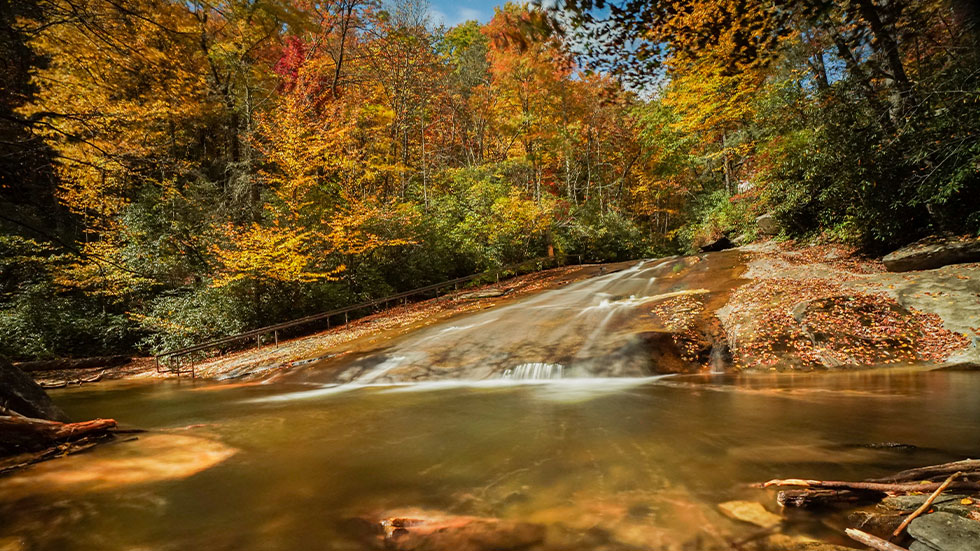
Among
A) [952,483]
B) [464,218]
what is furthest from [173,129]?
[952,483]

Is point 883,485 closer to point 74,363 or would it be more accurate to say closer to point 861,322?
point 861,322

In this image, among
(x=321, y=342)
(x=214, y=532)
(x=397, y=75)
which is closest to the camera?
(x=214, y=532)

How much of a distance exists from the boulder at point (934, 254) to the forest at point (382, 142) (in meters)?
0.75

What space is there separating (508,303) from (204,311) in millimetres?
10235

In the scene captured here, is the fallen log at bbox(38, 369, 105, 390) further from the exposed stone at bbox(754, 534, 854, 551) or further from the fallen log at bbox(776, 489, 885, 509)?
the fallen log at bbox(776, 489, 885, 509)

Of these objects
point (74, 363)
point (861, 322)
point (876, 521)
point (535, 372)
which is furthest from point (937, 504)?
point (74, 363)

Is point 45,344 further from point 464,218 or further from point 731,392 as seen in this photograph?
point 731,392

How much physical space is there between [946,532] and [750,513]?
3.25 feet

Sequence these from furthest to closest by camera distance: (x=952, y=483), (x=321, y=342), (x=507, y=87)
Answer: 1. (x=507, y=87)
2. (x=321, y=342)
3. (x=952, y=483)

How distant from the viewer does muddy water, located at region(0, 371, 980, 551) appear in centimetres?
290

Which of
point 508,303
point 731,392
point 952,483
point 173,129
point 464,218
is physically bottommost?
point 731,392

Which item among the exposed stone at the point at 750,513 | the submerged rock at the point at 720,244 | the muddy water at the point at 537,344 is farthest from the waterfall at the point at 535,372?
the submerged rock at the point at 720,244

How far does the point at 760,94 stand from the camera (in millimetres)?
17125

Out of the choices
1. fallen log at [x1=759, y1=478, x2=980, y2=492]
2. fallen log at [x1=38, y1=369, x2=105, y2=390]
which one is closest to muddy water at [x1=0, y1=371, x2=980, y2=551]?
fallen log at [x1=759, y1=478, x2=980, y2=492]
